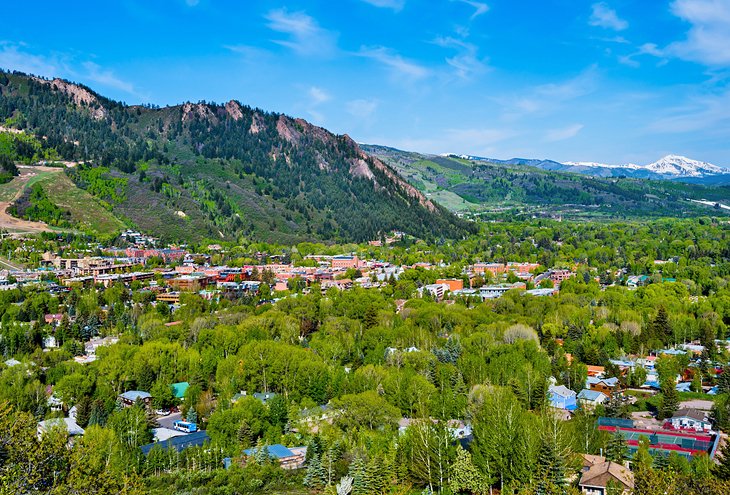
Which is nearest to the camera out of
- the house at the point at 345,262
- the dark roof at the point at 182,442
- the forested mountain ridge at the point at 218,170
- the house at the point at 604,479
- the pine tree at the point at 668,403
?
the house at the point at 604,479

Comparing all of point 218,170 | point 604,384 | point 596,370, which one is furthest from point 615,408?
point 218,170

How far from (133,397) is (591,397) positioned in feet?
76.6

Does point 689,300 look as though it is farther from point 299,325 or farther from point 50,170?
point 50,170

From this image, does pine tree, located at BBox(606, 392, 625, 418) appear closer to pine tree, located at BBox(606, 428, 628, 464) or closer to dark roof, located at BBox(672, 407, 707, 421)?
dark roof, located at BBox(672, 407, 707, 421)

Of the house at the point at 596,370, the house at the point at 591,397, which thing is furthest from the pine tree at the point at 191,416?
the house at the point at 596,370

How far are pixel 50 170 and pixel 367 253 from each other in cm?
5558

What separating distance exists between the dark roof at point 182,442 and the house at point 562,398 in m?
16.4

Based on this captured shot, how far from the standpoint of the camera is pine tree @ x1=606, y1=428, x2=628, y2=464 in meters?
26.5

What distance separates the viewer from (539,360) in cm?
3991

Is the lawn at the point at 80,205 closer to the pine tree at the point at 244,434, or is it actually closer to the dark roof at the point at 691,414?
the pine tree at the point at 244,434

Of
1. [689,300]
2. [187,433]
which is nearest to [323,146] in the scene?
[689,300]

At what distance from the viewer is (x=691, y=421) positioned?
32.2 metres

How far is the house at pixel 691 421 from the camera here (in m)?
31.9

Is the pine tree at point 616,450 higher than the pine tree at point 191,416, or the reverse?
the pine tree at point 616,450
